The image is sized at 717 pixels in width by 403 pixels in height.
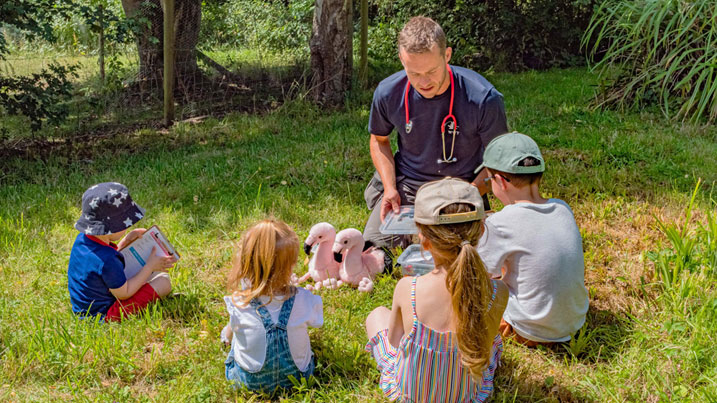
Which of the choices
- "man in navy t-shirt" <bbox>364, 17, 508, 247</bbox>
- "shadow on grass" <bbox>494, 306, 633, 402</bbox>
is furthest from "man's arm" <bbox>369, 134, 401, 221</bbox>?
"shadow on grass" <bbox>494, 306, 633, 402</bbox>

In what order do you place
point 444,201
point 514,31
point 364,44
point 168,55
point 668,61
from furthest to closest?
point 514,31, point 364,44, point 168,55, point 668,61, point 444,201

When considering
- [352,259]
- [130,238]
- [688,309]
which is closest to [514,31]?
[352,259]

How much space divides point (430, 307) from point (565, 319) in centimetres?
88

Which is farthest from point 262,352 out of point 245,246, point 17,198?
point 17,198

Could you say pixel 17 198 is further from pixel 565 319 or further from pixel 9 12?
pixel 565 319

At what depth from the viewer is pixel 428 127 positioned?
3.75 m

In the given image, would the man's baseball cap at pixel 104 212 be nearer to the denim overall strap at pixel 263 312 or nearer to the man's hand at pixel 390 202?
the denim overall strap at pixel 263 312

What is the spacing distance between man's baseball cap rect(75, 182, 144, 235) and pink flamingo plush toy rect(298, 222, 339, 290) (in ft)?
3.41

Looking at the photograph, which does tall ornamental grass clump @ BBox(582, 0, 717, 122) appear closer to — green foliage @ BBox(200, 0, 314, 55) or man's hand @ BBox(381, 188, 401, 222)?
man's hand @ BBox(381, 188, 401, 222)

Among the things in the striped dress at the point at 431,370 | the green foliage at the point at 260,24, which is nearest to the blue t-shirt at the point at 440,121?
the striped dress at the point at 431,370

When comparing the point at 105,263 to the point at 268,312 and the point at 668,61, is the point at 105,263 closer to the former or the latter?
the point at 268,312

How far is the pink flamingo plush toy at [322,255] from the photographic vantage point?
3619mm

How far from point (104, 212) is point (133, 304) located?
1.77 feet

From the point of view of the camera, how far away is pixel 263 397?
106 inches
